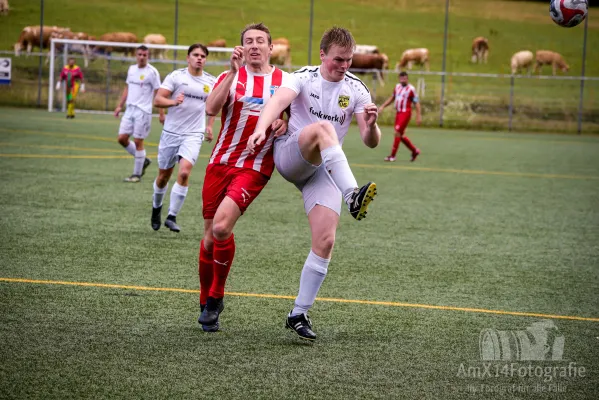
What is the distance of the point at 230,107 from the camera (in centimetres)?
604

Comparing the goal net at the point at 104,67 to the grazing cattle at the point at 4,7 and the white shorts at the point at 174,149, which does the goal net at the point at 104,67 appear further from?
the white shorts at the point at 174,149

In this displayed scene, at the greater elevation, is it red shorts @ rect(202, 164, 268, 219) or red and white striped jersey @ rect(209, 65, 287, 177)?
red and white striped jersey @ rect(209, 65, 287, 177)

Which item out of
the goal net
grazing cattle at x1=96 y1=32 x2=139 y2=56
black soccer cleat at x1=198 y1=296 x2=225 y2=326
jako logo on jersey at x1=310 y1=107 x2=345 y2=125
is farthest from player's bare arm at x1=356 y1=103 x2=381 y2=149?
grazing cattle at x1=96 y1=32 x2=139 y2=56

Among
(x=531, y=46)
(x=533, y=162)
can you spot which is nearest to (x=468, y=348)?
(x=533, y=162)

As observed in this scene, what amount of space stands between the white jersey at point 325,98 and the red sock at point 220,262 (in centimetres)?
89

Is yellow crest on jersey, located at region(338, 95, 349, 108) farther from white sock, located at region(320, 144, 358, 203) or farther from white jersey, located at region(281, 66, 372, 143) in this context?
white sock, located at region(320, 144, 358, 203)

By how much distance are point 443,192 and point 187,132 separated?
5.73m

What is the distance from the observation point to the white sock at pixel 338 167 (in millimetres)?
5232

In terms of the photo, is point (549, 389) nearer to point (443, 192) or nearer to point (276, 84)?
point (276, 84)

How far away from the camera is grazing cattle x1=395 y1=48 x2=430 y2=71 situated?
1700 inches

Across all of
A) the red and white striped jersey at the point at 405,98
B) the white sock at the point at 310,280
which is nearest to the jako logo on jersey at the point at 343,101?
the white sock at the point at 310,280

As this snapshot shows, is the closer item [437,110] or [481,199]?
[481,199]

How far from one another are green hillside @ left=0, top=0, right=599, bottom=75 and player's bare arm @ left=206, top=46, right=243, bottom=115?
3517 centimetres

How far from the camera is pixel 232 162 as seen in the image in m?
5.85
